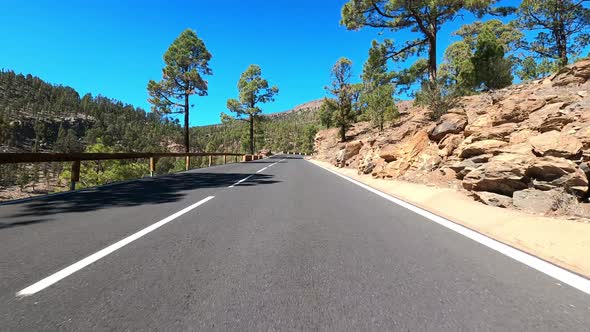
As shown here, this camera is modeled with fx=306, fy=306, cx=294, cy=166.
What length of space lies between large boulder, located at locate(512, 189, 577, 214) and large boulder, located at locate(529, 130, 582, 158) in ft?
2.67

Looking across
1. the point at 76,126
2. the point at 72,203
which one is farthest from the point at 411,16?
the point at 76,126

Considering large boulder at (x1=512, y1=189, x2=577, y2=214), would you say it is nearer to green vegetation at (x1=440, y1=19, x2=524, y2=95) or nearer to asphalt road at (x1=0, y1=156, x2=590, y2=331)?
asphalt road at (x1=0, y1=156, x2=590, y2=331)

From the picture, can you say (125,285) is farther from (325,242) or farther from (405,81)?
(405,81)

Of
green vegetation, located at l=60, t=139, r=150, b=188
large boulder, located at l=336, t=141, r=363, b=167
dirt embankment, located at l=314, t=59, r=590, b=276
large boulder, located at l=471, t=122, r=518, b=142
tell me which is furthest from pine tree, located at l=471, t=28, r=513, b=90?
green vegetation, located at l=60, t=139, r=150, b=188

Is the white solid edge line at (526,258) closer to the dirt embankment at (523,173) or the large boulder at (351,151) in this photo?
the dirt embankment at (523,173)

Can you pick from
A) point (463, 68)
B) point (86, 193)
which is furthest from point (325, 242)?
point (463, 68)

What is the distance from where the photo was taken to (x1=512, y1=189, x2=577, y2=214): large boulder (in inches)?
206

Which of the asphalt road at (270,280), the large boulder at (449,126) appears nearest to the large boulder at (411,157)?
the large boulder at (449,126)

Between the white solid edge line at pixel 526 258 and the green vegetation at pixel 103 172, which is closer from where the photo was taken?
the white solid edge line at pixel 526 258

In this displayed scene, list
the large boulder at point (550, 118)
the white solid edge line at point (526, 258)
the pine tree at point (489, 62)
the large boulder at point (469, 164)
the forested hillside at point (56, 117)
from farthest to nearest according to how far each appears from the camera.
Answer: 1. the forested hillside at point (56, 117)
2. the pine tree at point (489, 62)
3. the large boulder at point (469, 164)
4. the large boulder at point (550, 118)
5. the white solid edge line at point (526, 258)

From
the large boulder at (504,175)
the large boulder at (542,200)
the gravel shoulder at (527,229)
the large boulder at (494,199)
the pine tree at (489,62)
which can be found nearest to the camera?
the gravel shoulder at (527,229)

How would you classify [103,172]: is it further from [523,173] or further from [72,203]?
[523,173]

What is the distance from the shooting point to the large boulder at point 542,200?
5.24m

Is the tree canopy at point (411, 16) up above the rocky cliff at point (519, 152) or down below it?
above
